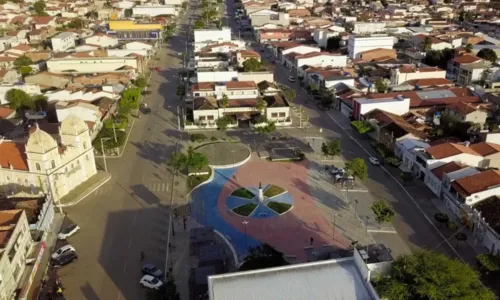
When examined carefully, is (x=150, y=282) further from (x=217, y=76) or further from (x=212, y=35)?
(x=212, y=35)

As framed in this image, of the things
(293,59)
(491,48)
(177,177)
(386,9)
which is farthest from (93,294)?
(386,9)

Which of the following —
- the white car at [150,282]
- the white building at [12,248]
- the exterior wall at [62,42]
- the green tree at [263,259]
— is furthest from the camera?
the exterior wall at [62,42]

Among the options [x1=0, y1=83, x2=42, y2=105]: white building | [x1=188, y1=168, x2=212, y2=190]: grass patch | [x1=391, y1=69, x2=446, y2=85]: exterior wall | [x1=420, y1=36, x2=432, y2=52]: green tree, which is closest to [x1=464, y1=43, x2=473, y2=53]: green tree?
[x1=420, y1=36, x2=432, y2=52]: green tree

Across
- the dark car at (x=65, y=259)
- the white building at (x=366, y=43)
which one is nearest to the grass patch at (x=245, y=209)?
the dark car at (x=65, y=259)

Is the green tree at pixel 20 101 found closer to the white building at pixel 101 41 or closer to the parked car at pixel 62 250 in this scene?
the parked car at pixel 62 250

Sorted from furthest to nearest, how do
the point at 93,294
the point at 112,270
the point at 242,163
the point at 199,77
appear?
the point at 199,77 < the point at 242,163 < the point at 112,270 < the point at 93,294

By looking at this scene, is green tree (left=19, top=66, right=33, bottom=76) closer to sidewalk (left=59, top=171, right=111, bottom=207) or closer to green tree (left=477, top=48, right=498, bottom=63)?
sidewalk (left=59, top=171, right=111, bottom=207)

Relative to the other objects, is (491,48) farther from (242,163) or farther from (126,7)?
(126,7)
